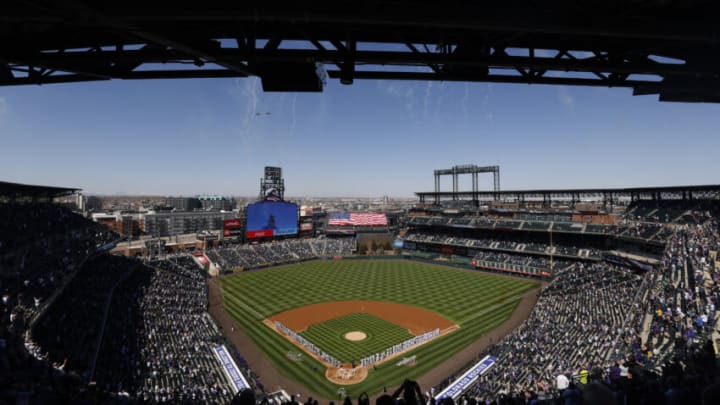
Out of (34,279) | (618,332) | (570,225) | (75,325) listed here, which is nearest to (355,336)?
(618,332)

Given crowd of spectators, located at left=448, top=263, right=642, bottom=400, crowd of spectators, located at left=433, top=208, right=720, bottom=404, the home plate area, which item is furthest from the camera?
A: the home plate area

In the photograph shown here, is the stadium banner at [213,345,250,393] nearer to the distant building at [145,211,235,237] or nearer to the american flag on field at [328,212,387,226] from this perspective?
the american flag on field at [328,212,387,226]

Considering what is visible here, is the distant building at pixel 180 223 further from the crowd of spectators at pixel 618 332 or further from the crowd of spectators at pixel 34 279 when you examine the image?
the crowd of spectators at pixel 618 332

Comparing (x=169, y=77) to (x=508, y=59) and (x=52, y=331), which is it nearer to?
(x=508, y=59)

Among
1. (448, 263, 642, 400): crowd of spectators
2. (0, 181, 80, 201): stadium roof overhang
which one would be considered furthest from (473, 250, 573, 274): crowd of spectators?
(0, 181, 80, 201): stadium roof overhang

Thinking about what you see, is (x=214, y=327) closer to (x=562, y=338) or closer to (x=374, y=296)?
(x=374, y=296)

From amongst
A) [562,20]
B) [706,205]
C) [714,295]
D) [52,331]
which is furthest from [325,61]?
[706,205]
